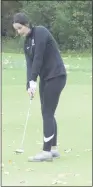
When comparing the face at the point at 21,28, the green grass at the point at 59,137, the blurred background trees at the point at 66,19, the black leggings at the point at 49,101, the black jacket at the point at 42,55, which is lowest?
the blurred background trees at the point at 66,19

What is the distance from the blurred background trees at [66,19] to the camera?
→ 29766mm

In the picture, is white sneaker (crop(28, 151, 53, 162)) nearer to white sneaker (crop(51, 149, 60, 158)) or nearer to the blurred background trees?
white sneaker (crop(51, 149, 60, 158))

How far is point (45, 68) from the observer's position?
255 inches

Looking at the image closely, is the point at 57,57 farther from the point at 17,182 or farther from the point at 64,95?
the point at 64,95

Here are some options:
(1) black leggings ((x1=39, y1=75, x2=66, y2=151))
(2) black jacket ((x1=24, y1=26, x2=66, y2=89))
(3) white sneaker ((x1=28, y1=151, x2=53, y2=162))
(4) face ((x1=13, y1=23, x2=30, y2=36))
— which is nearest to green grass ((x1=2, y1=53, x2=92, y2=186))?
(3) white sneaker ((x1=28, y1=151, x2=53, y2=162))

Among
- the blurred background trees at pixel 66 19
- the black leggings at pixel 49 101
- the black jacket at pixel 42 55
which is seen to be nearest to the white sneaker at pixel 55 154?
the black leggings at pixel 49 101

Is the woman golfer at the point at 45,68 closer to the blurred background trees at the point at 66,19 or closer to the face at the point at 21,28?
the face at the point at 21,28

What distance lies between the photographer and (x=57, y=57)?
649cm

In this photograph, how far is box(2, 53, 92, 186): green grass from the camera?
5.69 m

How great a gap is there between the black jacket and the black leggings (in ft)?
0.27

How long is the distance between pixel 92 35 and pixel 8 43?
187 inches

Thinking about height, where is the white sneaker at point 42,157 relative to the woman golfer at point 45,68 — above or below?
below

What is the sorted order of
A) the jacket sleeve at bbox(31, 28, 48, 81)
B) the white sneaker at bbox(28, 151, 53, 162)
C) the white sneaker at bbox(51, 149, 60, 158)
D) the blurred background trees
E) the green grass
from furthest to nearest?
1. the blurred background trees
2. the white sneaker at bbox(51, 149, 60, 158)
3. the white sneaker at bbox(28, 151, 53, 162)
4. the jacket sleeve at bbox(31, 28, 48, 81)
5. the green grass

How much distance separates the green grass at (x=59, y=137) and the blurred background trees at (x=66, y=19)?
595 inches
